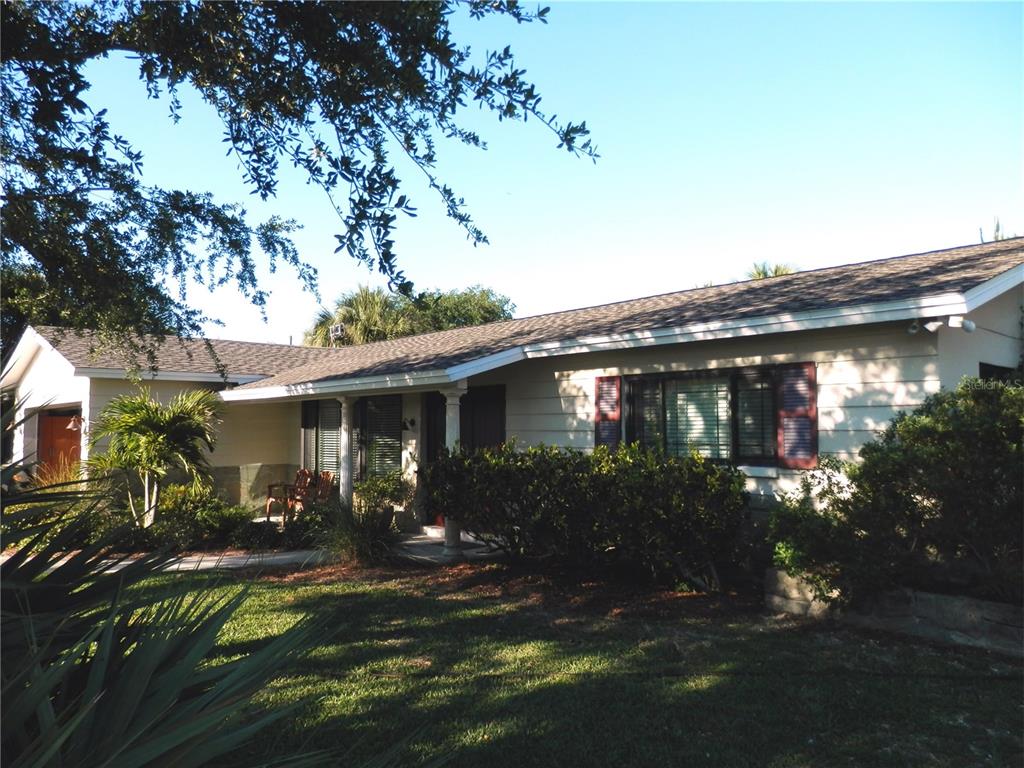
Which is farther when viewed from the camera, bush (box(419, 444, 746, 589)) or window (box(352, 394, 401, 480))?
window (box(352, 394, 401, 480))

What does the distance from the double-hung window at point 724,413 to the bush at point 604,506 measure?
0.80 metres

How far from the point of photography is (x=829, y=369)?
8195 millimetres

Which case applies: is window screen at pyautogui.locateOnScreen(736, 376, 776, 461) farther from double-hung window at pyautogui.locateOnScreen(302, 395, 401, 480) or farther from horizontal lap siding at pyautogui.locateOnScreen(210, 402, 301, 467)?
horizontal lap siding at pyautogui.locateOnScreen(210, 402, 301, 467)

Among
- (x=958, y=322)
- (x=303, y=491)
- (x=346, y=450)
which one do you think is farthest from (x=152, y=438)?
(x=958, y=322)

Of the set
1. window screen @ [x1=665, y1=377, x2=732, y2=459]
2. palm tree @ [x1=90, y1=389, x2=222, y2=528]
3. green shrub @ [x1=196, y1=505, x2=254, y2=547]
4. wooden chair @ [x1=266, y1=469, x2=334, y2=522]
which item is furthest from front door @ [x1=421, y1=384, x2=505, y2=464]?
palm tree @ [x1=90, y1=389, x2=222, y2=528]

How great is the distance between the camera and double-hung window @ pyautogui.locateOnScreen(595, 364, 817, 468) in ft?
27.5

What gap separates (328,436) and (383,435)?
79.9 inches

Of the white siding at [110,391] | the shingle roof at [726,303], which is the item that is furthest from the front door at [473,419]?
the white siding at [110,391]

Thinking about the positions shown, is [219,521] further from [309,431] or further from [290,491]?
[309,431]

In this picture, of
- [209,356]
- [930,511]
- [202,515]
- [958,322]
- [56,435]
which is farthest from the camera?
[56,435]

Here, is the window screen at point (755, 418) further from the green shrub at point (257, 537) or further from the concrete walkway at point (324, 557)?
the green shrub at point (257, 537)

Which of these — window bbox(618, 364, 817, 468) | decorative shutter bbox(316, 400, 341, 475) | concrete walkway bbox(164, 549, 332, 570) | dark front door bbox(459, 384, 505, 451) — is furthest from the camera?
decorative shutter bbox(316, 400, 341, 475)

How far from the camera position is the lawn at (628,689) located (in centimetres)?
433

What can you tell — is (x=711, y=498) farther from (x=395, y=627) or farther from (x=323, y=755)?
(x=323, y=755)
